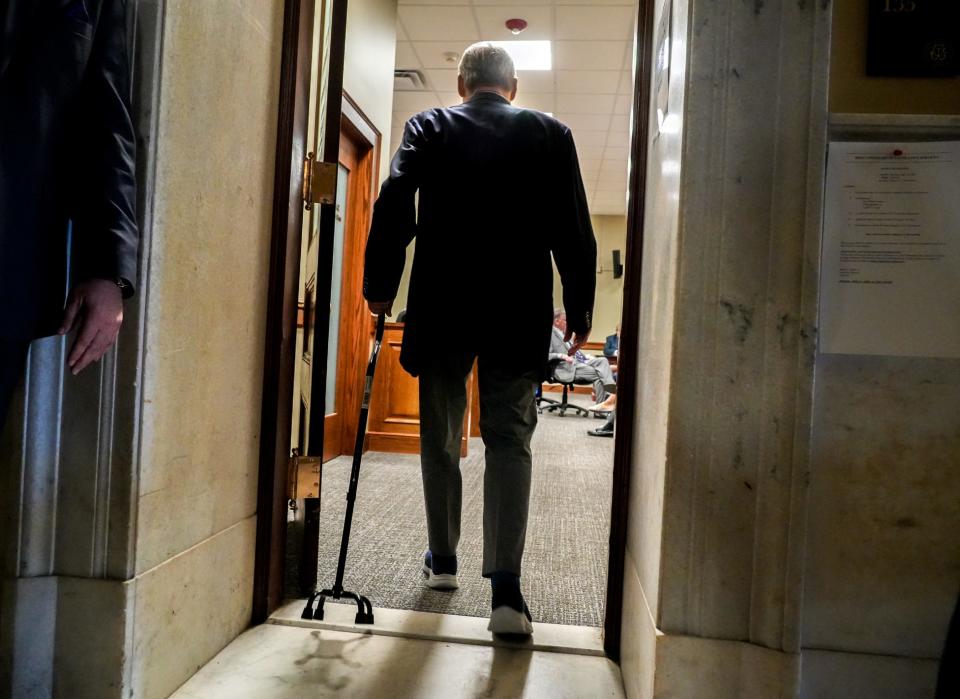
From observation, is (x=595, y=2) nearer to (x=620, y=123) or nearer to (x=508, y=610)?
(x=620, y=123)

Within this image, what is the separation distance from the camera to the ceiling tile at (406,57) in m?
4.94

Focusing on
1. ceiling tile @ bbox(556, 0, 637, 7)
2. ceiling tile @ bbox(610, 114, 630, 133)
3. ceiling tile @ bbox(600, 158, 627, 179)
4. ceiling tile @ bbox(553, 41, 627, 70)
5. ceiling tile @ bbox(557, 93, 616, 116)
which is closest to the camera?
ceiling tile @ bbox(556, 0, 637, 7)

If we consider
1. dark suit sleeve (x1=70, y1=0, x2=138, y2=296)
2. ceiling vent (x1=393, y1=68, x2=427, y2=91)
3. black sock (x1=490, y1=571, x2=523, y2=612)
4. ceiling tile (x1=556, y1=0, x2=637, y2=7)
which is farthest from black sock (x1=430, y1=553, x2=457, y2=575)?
ceiling vent (x1=393, y1=68, x2=427, y2=91)

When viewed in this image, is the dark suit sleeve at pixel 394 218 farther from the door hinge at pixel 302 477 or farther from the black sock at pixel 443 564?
the black sock at pixel 443 564

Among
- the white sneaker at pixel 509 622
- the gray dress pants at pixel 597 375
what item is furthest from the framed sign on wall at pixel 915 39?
the gray dress pants at pixel 597 375

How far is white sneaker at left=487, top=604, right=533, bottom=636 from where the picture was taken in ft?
5.06

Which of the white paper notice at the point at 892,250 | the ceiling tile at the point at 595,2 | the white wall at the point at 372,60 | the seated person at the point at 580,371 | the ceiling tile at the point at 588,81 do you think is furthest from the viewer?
the seated person at the point at 580,371

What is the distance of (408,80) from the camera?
5.63 m

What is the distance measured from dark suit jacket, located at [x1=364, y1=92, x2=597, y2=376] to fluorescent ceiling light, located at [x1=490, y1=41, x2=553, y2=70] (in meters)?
3.49

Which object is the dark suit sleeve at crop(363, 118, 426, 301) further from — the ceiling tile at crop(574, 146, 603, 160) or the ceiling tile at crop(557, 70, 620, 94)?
the ceiling tile at crop(574, 146, 603, 160)

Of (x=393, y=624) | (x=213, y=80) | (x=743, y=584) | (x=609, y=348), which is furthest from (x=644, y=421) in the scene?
(x=609, y=348)

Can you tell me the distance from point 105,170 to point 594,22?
415 centimetres

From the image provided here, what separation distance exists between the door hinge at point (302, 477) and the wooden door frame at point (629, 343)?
2.54 ft

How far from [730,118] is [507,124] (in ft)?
2.44
